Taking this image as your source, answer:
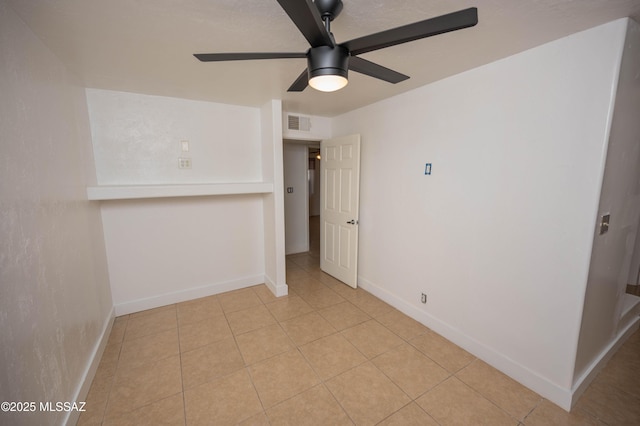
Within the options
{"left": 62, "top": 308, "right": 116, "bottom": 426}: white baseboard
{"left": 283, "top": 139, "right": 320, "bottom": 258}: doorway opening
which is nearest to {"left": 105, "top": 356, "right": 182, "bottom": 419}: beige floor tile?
{"left": 62, "top": 308, "right": 116, "bottom": 426}: white baseboard

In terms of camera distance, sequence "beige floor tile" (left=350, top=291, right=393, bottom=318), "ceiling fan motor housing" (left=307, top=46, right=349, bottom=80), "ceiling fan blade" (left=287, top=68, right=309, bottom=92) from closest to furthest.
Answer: "ceiling fan motor housing" (left=307, top=46, right=349, bottom=80)
"ceiling fan blade" (left=287, top=68, right=309, bottom=92)
"beige floor tile" (left=350, top=291, right=393, bottom=318)

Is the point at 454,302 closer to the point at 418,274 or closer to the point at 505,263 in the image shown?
the point at 418,274

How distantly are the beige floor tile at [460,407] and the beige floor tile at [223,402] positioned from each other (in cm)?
117

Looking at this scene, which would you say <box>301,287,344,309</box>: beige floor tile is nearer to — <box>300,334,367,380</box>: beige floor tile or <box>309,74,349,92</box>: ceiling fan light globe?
<box>300,334,367,380</box>: beige floor tile

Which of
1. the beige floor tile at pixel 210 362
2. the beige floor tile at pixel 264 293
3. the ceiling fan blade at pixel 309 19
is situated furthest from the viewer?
the beige floor tile at pixel 264 293

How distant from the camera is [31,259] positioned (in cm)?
134

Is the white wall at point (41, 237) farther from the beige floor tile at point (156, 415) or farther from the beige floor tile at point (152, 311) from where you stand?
the beige floor tile at point (152, 311)

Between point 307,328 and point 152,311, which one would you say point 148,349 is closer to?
point 152,311

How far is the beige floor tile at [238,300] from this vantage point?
304cm

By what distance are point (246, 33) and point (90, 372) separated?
2.61 m

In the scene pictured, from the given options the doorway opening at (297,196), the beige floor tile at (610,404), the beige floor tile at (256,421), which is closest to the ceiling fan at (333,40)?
the beige floor tile at (256,421)

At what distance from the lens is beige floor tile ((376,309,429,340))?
8.33 feet

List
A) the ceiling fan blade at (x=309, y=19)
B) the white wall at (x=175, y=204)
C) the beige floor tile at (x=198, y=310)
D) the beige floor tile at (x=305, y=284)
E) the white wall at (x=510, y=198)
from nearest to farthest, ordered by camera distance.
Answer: the ceiling fan blade at (x=309, y=19), the white wall at (x=510, y=198), the white wall at (x=175, y=204), the beige floor tile at (x=198, y=310), the beige floor tile at (x=305, y=284)

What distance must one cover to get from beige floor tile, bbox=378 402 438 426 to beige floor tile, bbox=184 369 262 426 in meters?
0.85
